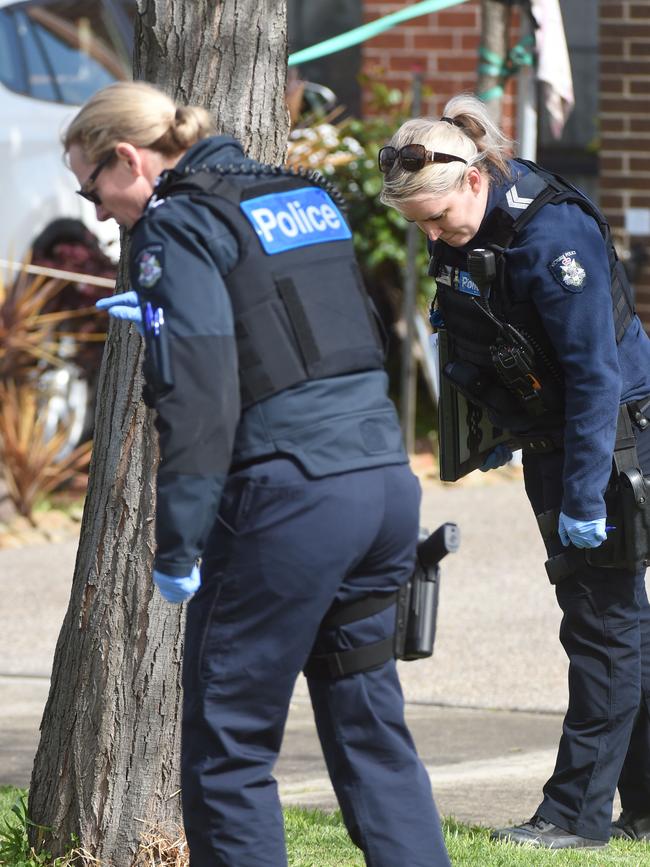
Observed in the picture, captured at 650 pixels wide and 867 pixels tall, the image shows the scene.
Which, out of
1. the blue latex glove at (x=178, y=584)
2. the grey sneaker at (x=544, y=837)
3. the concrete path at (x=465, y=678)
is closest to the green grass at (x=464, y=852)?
the grey sneaker at (x=544, y=837)

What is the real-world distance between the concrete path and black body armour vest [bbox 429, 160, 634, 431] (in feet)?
3.96

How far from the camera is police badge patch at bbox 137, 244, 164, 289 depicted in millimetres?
2914

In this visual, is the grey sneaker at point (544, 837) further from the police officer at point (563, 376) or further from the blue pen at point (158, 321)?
the blue pen at point (158, 321)

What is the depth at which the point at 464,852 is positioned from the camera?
4.07 m

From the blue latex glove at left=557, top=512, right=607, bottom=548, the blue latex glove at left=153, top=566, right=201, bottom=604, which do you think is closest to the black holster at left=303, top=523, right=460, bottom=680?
the blue latex glove at left=153, top=566, right=201, bottom=604

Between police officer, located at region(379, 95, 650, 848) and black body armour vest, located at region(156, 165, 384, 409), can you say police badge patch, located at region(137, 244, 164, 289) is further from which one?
police officer, located at region(379, 95, 650, 848)

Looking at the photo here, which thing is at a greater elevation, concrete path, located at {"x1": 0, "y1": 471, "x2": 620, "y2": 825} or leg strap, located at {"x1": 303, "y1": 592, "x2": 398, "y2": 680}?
leg strap, located at {"x1": 303, "y1": 592, "x2": 398, "y2": 680}

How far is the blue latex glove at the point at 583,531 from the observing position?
389cm

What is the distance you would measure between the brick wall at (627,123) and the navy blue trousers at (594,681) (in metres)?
6.68

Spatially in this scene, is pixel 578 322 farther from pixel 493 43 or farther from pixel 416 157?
pixel 493 43

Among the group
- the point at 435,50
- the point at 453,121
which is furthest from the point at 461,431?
the point at 435,50

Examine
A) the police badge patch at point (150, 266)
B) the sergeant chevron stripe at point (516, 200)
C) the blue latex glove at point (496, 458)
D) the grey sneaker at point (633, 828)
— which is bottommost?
the grey sneaker at point (633, 828)

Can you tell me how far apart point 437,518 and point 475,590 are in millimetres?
1255

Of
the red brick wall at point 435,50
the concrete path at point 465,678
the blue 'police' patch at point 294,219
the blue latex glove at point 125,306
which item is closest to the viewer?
the blue 'police' patch at point 294,219
